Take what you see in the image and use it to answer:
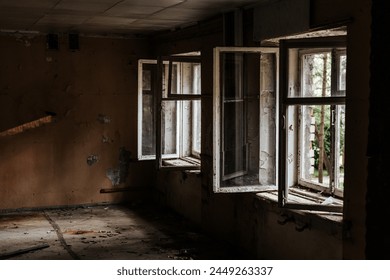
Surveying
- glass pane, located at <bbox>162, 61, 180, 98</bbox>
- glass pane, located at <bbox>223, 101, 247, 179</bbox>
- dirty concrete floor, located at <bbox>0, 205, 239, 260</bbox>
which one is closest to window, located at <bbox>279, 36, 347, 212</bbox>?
glass pane, located at <bbox>223, 101, 247, 179</bbox>

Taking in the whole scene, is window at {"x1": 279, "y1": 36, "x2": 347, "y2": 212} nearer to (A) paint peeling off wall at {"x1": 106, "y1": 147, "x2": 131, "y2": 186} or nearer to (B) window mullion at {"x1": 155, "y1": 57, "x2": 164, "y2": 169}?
(B) window mullion at {"x1": 155, "y1": 57, "x2": 164, "y2": 169}

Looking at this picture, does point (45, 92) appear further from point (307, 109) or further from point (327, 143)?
point (327, 143)

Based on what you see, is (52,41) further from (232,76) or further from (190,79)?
(232,76)

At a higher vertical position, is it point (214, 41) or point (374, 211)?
point (214, 41)

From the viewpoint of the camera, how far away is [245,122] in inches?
202

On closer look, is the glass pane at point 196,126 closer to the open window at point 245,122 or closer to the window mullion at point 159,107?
the window mullion at point 159,107

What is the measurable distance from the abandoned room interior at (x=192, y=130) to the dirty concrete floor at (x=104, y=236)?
0.03m

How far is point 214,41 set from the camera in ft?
18.9

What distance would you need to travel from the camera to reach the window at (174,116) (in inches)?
272

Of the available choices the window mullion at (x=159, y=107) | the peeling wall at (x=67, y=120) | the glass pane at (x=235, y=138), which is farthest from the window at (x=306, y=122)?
the peeling wall at (x=67, y=120)

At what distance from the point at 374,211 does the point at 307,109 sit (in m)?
1.64

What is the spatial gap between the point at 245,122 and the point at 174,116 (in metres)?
2.08

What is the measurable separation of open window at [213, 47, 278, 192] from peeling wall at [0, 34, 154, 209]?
286 cm
